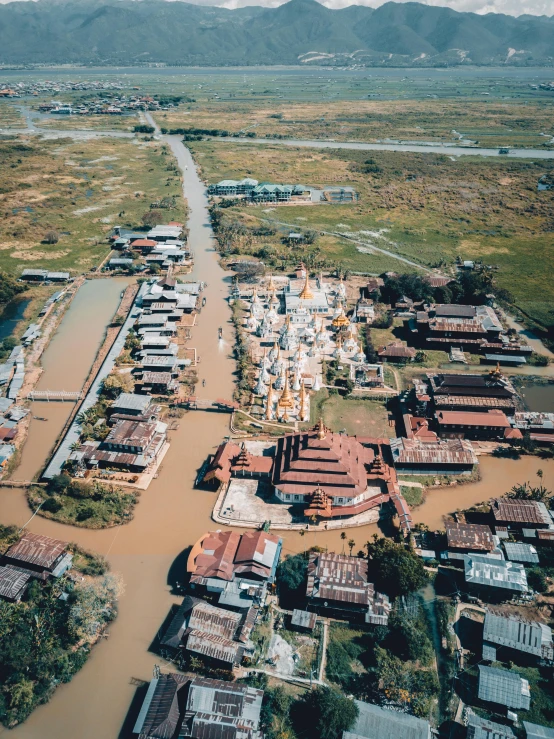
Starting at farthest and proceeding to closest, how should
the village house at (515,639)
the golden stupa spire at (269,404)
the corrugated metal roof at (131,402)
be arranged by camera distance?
1. the golden stupa spire at (269,404)
2. the corrugated metal roof at (131,402)
3. the village house at (515,639)

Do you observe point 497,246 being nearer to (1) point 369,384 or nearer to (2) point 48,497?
(1) point 369,384

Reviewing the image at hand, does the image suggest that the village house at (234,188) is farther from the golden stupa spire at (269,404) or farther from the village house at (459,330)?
the golden stupa spire at (269,404)

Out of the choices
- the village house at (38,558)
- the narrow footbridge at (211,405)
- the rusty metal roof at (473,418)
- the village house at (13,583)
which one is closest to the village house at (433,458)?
the rusty metal roof at (473,418)

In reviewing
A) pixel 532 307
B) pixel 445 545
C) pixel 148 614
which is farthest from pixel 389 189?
pixel 148 614

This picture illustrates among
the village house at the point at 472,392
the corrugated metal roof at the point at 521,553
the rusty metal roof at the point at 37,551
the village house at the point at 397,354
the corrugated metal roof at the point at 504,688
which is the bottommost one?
the corrugated metal roof at the point at 504,688

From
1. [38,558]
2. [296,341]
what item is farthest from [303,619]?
[296,341]

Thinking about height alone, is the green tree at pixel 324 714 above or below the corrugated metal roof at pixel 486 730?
below
